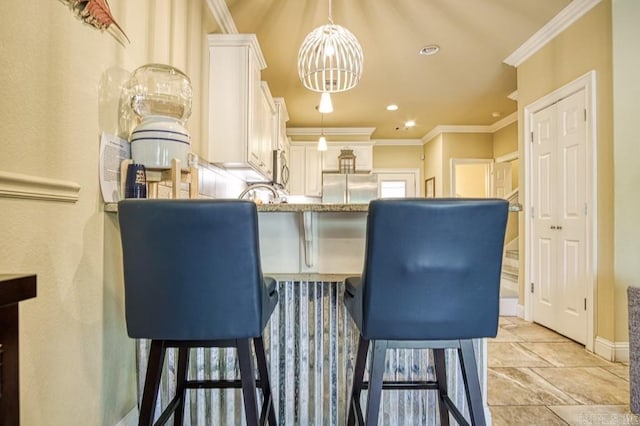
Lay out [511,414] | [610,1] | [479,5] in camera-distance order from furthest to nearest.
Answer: [479,5], [610,1], [511,414]

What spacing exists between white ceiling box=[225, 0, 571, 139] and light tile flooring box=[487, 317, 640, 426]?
268cm

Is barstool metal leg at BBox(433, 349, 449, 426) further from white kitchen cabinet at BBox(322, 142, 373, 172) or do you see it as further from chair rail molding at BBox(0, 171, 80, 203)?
white kitchen cabinet at BBox(322, 142, 373, 172)

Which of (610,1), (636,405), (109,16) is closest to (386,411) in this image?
(636,405)

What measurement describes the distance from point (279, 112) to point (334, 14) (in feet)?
5.52

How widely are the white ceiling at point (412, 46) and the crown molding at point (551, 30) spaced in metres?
0.06

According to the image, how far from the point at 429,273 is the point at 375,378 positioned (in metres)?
0.37

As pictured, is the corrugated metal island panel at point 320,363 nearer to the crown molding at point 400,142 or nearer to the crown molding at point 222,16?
the crown molding at point 222,16

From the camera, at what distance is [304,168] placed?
5.90 metres

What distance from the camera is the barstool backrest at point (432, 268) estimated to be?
3.07 ft

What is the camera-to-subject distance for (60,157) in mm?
1030

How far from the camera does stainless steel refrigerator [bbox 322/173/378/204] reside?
5.54 meters

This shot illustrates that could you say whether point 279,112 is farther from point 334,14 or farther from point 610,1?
point 610,1

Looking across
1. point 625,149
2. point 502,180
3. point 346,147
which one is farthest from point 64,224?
point 502,180

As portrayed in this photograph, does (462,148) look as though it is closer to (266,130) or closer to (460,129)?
(460,129)
